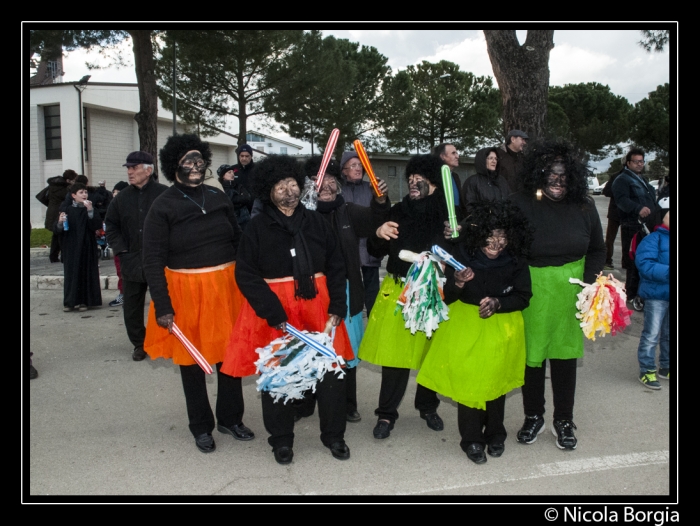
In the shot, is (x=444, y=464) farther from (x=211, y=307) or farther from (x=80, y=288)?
(x=80, y=288)

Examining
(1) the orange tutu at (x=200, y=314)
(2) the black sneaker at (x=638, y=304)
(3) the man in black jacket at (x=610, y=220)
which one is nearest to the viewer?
(1) the orange tutu at (x=200, y=314)

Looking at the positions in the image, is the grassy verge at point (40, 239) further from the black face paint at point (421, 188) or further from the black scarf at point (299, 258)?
the black face paint at point (421, 188)

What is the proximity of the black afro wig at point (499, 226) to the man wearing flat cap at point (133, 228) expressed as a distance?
10.9 ft

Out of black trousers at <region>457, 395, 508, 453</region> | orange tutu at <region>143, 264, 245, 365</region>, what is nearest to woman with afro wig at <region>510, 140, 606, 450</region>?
black trousers at <region>457, 395, 508, 453</region>

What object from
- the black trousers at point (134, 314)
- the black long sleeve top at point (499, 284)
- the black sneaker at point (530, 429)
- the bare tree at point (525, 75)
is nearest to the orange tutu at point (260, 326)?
the black long sleeve top at point (499, 284)

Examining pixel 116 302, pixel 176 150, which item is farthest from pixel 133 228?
pixel 116 302

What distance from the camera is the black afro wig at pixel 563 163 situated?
4102 mm

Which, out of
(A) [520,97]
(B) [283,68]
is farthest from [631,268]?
(B) [283,68]

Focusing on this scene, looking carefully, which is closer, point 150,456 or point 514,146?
point 150,456

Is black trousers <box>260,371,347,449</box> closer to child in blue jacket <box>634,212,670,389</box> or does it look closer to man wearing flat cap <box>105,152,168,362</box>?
man wearing flat cap <box>105,152,168,362</box>

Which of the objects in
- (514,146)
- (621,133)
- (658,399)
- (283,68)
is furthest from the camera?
(621,133)

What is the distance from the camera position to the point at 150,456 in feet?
13.7
